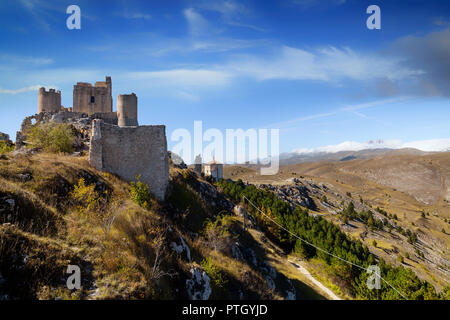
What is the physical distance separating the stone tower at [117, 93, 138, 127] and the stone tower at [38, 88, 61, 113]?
44.8 feet

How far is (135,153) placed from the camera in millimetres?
16094

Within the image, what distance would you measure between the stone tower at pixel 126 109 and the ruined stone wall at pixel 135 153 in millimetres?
11967

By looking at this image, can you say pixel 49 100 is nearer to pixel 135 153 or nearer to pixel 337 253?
pixel 135 153

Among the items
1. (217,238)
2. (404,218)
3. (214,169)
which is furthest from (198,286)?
(404,218)

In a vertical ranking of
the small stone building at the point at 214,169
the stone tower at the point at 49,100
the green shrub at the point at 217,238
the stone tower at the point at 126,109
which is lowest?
the green shrub at the point at 217,238

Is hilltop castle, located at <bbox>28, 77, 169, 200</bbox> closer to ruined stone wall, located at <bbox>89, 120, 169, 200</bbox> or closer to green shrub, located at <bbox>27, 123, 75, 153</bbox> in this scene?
ruined stone wall, located at <bbox>89, 120, 169, 200</bbox>

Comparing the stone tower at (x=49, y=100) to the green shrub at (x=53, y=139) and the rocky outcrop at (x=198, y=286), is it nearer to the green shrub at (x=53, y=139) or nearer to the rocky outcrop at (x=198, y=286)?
the green shrub at (x=53, y=139)

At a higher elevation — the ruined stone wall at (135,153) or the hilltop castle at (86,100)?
the hilltop castle at (86,100)

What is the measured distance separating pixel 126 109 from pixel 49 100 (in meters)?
15.2

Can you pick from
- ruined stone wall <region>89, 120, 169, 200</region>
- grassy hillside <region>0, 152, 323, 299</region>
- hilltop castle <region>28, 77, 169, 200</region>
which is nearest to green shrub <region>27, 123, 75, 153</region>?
hilltop castle <region>28, 77, 169, 200</region>

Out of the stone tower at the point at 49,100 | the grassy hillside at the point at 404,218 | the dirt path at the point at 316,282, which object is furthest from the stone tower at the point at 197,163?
the grassy hillside at the point at 404,218

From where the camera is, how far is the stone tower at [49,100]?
33.5 meters

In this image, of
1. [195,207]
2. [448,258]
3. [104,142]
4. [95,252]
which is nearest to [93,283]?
[95,252]
